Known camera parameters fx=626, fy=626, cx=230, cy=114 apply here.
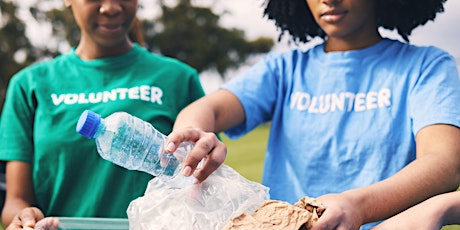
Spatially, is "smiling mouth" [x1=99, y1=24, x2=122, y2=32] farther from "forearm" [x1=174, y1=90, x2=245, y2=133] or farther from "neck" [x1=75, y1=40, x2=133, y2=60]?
"forearm" [x1=174, y1=90, x2=245, y2=133]

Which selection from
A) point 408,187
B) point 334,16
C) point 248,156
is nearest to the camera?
A: point 408,187

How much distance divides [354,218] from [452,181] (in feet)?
1.27

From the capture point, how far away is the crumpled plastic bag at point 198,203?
1.28 meters

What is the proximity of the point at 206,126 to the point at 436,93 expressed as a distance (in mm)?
565

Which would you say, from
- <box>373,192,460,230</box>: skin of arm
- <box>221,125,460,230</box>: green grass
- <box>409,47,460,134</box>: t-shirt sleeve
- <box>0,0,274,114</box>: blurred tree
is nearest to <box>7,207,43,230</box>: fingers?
<box>373,192,460,230</box>: skin of arm

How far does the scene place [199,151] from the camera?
4.19 feet

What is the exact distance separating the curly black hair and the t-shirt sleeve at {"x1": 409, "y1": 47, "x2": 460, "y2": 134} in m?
0.21

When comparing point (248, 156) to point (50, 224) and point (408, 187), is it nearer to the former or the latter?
point (50, 224)

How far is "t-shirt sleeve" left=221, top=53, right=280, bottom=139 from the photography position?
1.73m

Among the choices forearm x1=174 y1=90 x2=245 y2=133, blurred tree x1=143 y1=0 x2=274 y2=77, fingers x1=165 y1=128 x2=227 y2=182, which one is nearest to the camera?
fingers x1=165 y1=128 x2=227 y2=182

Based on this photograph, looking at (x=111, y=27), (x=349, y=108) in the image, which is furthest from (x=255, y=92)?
(x=111, y=27)

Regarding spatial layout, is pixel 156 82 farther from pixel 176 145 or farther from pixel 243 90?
pixel 176 145

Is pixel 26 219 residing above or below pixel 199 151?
below

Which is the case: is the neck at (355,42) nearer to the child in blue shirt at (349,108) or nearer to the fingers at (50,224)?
the child in blue shirt at (349,108)
